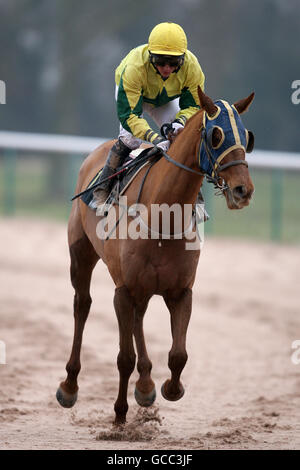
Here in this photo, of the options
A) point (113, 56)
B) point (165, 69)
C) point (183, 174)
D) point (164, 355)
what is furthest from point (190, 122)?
point (113, 56)

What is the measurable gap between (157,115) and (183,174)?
99cm

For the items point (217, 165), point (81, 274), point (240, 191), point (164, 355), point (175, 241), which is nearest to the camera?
point (240, 191)

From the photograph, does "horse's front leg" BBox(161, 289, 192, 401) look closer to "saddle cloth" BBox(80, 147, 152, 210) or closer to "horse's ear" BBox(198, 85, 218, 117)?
"saddle cloth" BBox(80, 147, 152, 210)

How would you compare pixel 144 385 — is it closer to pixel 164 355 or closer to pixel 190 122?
pixel 190 122

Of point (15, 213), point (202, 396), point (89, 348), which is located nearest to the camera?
point (202, 396)

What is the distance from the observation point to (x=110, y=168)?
5.96 meters

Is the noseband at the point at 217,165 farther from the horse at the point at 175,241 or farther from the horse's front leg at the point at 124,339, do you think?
the horse's front leg at the point at 124,339

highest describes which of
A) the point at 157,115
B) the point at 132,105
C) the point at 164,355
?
the point at 132,105

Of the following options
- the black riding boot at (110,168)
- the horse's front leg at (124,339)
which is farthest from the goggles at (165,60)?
the horse's front leg at (124,339)

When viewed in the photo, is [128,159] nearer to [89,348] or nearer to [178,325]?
[178,325]

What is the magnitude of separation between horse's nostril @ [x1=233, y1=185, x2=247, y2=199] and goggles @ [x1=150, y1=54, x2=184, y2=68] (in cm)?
111
